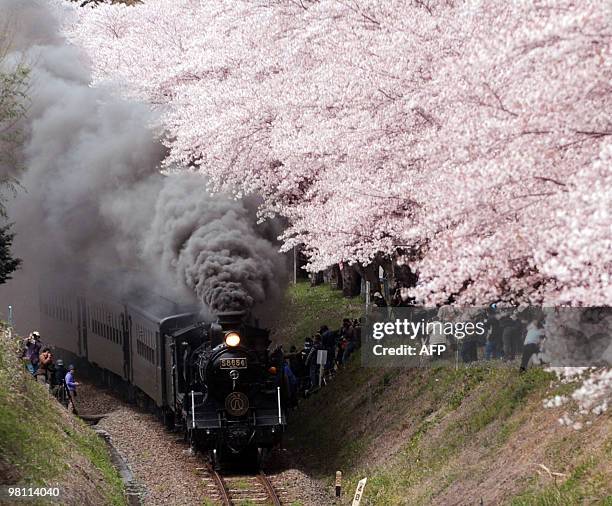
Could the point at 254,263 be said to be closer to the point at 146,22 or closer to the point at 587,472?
the point at 587,472

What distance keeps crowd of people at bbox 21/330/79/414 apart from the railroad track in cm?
523

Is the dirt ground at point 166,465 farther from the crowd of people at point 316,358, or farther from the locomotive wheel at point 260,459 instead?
the crowd of people at point 316,358

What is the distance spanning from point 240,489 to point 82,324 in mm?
11315

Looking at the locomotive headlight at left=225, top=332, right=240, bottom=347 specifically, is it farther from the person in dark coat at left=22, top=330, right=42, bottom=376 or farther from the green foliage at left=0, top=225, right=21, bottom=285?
the green foliage at left=0, top=225, right=21, bottom=285

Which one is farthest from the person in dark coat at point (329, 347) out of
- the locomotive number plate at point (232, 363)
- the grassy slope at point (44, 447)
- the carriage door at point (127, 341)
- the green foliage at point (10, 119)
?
the green foliage at point (10, 119)

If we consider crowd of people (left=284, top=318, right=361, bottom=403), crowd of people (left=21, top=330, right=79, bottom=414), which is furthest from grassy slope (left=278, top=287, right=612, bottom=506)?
crowd of people (left=21, top=330, right=79, bottom=414)

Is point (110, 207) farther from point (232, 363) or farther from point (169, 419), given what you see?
point (232, 363)

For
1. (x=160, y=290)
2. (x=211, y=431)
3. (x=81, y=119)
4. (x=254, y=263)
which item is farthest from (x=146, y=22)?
(x=211, y=431)

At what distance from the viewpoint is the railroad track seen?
15.2 metres

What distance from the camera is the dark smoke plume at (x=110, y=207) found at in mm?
17422

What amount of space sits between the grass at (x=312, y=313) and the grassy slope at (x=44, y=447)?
11.0 metres

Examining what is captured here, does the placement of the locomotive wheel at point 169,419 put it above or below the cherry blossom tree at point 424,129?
below

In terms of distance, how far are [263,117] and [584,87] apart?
9.52m

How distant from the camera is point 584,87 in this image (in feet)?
28.1
